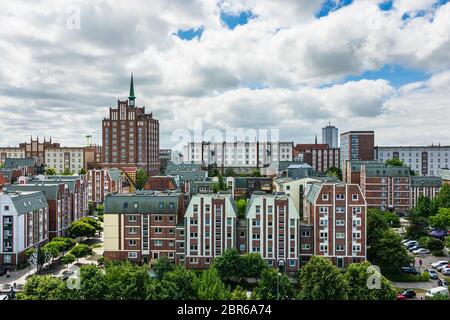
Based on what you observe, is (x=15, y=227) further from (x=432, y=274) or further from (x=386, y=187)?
(x=386, y=187)

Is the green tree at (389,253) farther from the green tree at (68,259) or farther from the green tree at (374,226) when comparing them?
the green tree at (68,259)

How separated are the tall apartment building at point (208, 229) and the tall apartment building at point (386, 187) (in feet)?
83.1

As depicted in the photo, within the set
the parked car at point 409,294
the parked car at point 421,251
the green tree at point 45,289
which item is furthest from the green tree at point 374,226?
the green tree at point 45,289

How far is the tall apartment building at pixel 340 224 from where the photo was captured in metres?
21.7

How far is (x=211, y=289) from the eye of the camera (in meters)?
13.8

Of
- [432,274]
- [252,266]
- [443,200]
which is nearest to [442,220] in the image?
[443,200]

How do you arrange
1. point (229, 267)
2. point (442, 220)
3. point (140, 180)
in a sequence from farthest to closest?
point (140, 180) < point (442, 220) < point (229, 267)

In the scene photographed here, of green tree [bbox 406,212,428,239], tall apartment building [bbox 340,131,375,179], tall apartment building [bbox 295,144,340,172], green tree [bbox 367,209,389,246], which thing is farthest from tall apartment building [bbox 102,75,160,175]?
green tree [bbox 367,209,389,246]

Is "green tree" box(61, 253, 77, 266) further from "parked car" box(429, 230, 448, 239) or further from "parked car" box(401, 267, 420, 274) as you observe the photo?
"parked car" box(429, 230, 448, 239)

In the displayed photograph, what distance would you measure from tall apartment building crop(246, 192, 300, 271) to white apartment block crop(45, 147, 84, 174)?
200ft

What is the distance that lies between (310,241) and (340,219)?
7.06 ft

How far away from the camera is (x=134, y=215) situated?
2292 centimetres

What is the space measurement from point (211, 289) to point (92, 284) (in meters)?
4.58
